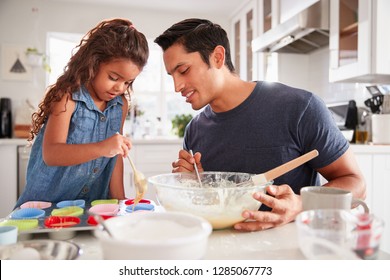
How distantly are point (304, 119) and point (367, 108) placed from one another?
59.1 inches

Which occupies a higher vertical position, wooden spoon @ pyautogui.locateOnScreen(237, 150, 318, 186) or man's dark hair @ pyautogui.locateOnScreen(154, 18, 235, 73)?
man's dark hair @ pyautogui.locateOnScreen(154, 18, 235, 73)

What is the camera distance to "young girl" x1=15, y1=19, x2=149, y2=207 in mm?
1130

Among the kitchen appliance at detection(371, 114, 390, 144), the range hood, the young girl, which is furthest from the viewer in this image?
the range hood

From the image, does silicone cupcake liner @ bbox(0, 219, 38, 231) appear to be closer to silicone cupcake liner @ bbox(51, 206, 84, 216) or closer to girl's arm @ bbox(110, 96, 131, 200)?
silicone cupcake liner @ bbox(51, 206, 84, 216)

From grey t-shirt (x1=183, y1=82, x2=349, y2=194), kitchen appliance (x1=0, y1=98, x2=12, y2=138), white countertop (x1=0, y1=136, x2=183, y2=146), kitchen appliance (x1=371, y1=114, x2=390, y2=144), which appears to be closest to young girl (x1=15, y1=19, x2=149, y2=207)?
grey t-shirt (x1=183, y1=82, x2=349, y2=194)

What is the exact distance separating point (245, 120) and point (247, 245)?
1.99 ft

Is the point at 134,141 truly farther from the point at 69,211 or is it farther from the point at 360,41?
the point at 69,211

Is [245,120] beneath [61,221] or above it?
above

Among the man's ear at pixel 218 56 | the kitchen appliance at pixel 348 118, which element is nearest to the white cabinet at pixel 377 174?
the kitchen appliance at pixel 348 118

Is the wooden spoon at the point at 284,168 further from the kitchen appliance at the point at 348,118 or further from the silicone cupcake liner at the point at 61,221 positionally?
the kitchen appliance at the point at 348,118

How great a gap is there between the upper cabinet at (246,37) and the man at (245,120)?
2.12m

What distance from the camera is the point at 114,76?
1.18 metres

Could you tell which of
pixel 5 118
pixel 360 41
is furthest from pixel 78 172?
pixel 5 118

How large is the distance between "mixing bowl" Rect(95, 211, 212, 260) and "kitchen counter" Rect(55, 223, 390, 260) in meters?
0.09
